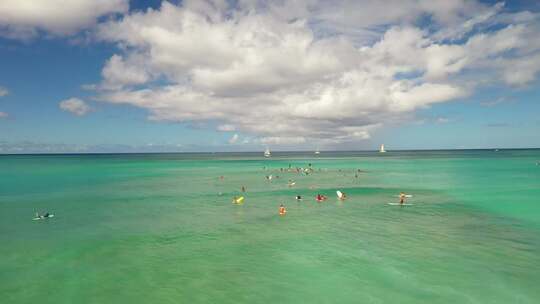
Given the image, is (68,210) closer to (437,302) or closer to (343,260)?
(343,260)

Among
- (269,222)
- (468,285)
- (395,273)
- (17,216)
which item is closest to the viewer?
(468,285)

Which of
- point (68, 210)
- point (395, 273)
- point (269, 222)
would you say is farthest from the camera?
point (68, 210)

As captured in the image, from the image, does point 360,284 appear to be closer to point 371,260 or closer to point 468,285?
point 371,260

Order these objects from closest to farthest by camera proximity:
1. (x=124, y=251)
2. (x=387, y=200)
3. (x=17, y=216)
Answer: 1. (x=124, y=251)
2. (x=17, y=216)
3. (x=387, y=200)

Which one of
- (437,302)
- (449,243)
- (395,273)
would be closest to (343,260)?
(395,273)

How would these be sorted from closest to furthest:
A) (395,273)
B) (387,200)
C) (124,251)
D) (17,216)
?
(395,273), (124,251), (17,216), (387,200)

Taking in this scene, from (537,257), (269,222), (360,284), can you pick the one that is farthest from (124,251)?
(537,257)

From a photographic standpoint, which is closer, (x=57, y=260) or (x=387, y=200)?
(x=57, y=260)

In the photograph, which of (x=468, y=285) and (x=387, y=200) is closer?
(x=468, y=285)
